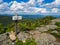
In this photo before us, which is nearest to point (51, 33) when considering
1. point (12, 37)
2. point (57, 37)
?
point (57, 37)

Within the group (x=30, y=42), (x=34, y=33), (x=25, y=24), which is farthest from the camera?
(x=25, y=24)

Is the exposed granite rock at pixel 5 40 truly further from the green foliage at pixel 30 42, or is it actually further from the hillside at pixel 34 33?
the green foliage at pixel 30 42

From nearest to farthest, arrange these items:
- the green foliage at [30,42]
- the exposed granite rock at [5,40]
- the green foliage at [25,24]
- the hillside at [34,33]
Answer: the hillside at [34,33]
the green foliage at [30,42]
the exposed granite rock at [5,40]
the green foliage at [25,24]

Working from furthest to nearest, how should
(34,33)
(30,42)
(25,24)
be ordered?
(25,24)
(34,33)
(30,42)

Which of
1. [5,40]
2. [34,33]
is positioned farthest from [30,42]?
[5,40]

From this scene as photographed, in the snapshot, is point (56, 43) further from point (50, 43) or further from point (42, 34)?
point (42, 34)

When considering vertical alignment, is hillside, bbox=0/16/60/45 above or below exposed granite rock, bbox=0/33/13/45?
above

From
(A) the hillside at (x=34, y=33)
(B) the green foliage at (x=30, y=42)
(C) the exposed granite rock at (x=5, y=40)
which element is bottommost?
(C) the exposed granite rock at (x=5, y=40)

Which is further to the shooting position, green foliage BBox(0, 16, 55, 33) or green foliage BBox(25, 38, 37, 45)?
green foliage BBox(0, 16, 55, 33)

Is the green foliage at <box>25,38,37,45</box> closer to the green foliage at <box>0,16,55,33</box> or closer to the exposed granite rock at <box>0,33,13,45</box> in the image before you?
the exposed granite rock at <box>0,33,13,45</box>

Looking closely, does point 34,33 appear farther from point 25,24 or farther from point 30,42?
point 25,24

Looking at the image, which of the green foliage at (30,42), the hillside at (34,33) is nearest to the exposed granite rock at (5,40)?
the hillside at (34,33)

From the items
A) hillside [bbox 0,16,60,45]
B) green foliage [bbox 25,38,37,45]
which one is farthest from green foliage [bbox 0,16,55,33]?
green foliage [bbox 25,38,37,45]

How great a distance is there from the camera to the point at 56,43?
16.3 feet
